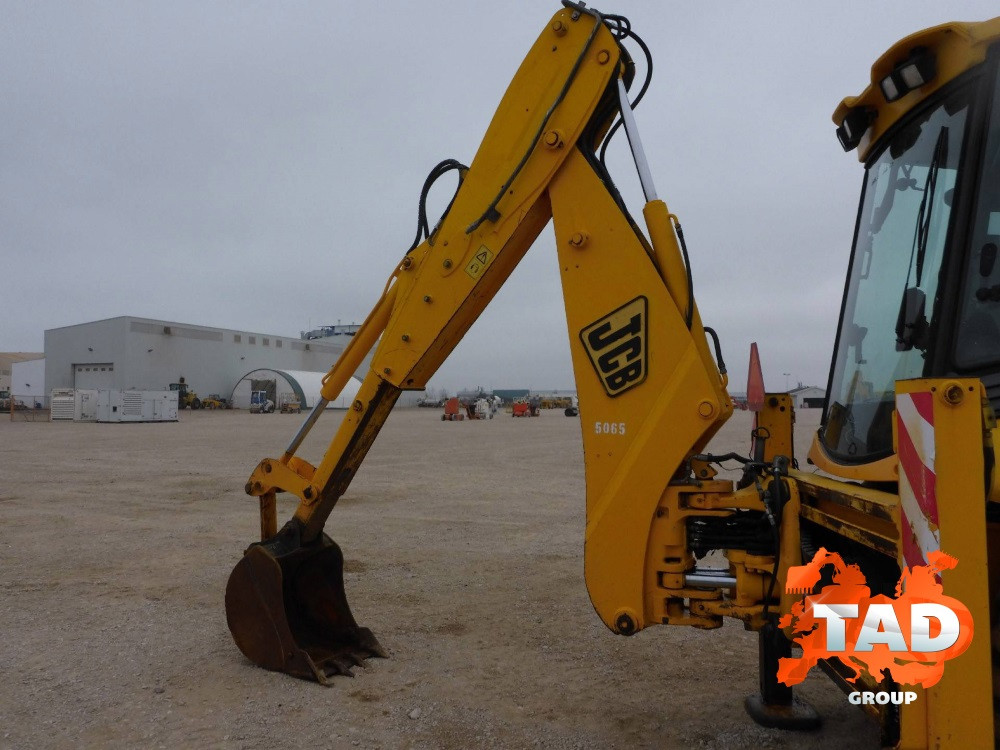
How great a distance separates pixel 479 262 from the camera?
11.6ft

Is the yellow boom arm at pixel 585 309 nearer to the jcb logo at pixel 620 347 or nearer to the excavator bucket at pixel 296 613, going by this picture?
the jcb logo at pixel 620 347

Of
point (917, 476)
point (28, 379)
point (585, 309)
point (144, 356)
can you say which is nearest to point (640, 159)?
point (585, 309)

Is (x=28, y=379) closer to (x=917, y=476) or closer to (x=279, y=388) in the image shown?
(x=279, y=388)

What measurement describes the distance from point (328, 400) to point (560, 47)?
2230mm

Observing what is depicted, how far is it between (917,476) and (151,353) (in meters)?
49.2

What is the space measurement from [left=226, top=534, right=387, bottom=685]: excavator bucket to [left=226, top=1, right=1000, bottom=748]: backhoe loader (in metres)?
0.02

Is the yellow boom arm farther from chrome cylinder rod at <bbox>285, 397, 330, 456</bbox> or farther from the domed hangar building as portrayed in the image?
the domed hangar building

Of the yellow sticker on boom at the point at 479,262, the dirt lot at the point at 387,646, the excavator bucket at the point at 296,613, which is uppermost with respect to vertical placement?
the yellow sticker on boom at the point at 479,262

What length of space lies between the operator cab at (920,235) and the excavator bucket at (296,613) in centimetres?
277

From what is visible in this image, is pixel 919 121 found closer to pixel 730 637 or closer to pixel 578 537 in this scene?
pixel 730 637

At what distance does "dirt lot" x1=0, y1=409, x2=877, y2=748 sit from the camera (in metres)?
3.29

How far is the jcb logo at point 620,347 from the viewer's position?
304cm

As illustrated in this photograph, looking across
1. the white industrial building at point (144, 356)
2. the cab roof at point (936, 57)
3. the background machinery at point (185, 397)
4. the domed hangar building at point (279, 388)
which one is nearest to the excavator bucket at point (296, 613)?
the cab roof at point (936, 57)

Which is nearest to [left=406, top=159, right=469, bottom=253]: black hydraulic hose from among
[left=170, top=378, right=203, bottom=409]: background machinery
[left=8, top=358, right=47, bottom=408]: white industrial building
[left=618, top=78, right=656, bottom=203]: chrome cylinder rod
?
[left=618, top=78, right=656, bottom=203]: chrome cylinder rod
